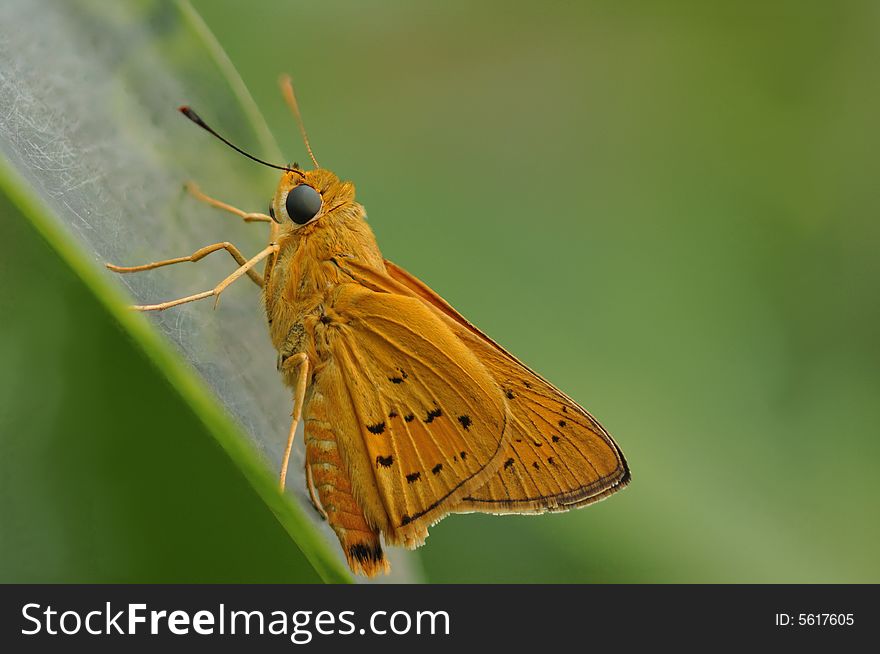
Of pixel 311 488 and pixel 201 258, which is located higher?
pixel 201 258

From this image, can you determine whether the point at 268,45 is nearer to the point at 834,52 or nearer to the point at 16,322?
the point at 16,322

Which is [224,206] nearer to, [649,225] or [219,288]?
[219,288]

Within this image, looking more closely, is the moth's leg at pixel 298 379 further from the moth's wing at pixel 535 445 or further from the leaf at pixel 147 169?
the moth's wing at pixel 535 445

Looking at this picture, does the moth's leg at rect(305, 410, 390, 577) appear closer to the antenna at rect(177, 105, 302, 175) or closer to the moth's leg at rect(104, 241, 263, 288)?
the moth's leg at rect(104, 241, 263, 288)

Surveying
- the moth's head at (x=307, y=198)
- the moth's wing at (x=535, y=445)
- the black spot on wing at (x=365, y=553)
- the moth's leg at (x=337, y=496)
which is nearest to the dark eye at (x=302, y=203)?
the moth's head at (x=307, y=198)

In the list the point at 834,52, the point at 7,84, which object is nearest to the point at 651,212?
the point at 834,52

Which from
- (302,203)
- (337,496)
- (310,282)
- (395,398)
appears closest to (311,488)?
(337,496)

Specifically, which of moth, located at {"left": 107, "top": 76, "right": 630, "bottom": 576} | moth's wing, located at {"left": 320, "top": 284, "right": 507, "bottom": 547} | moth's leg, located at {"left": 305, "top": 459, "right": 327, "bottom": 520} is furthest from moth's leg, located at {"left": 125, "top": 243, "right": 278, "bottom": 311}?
moth's leg, located at {"left": 305, "top": 459, "right": 327, "bottom": 520}
